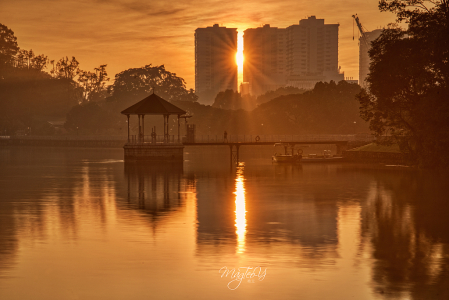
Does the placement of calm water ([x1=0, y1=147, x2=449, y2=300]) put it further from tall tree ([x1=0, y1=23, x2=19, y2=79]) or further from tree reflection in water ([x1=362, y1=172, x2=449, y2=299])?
tall tree ([x1=0, y1=23, x2=19, y2=79])

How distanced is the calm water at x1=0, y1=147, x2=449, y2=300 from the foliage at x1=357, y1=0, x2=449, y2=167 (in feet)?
50.0

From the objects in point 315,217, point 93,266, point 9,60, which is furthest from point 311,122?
point 93,266

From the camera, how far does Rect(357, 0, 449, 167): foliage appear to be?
5738cm

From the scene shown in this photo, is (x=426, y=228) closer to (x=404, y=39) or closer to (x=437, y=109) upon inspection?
(x=437, y=109)

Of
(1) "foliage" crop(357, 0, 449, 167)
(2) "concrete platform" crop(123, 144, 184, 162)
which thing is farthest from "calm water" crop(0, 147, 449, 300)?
(2) "concrete platform" crop(123, 144, 184, 162)

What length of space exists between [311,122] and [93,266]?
133 metres

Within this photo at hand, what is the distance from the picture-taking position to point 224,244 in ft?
73.4

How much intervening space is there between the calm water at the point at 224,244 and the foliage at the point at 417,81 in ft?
50.0

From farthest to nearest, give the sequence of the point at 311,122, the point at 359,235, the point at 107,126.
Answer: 1. the point at 107,126
2. the point at 311,122
3. the point at 359,235

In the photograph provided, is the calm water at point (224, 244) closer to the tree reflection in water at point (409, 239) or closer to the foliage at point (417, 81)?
the tree reflection in water at point (409, 239)

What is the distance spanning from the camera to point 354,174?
63531 mm

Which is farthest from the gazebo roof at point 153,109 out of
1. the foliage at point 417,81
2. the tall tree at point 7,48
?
the tall tree at point 7,48

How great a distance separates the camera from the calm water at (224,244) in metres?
16.1

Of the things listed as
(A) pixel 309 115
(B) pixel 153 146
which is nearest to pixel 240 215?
(B) pixel 153 146
